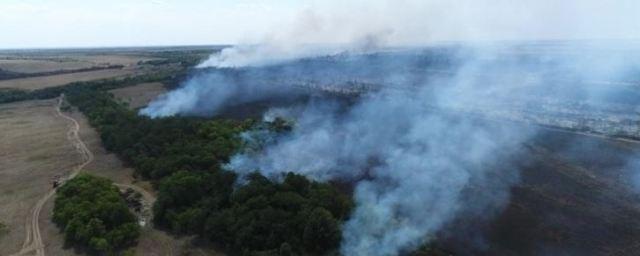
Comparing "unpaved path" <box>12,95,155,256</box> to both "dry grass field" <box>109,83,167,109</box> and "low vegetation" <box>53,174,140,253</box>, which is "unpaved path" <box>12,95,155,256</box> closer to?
"low vegetation" <box>53,174,140,253</box>

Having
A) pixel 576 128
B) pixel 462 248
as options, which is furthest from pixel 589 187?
pixel 576 128

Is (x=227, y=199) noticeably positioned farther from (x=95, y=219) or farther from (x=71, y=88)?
(x=71, y=88)

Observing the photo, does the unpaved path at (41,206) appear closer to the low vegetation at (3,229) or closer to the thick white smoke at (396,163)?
the low vegetation at (3,229)

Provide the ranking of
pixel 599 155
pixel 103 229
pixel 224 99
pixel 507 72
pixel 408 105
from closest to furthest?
pixel 103 229 < pixel 599 155 < pixel 408 105 < pixel 224 99 < pixel 507 72

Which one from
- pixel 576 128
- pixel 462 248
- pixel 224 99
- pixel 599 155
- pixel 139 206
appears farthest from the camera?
pixel 224 99

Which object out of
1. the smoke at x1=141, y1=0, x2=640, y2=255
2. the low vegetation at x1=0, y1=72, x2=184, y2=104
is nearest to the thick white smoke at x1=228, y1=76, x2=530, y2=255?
the smoke at x1=141, y1=0, x2=640, y2=255

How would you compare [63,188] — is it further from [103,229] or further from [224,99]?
[224,99]

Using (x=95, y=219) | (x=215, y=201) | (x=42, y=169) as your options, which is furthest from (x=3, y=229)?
(x=42, y=169)
